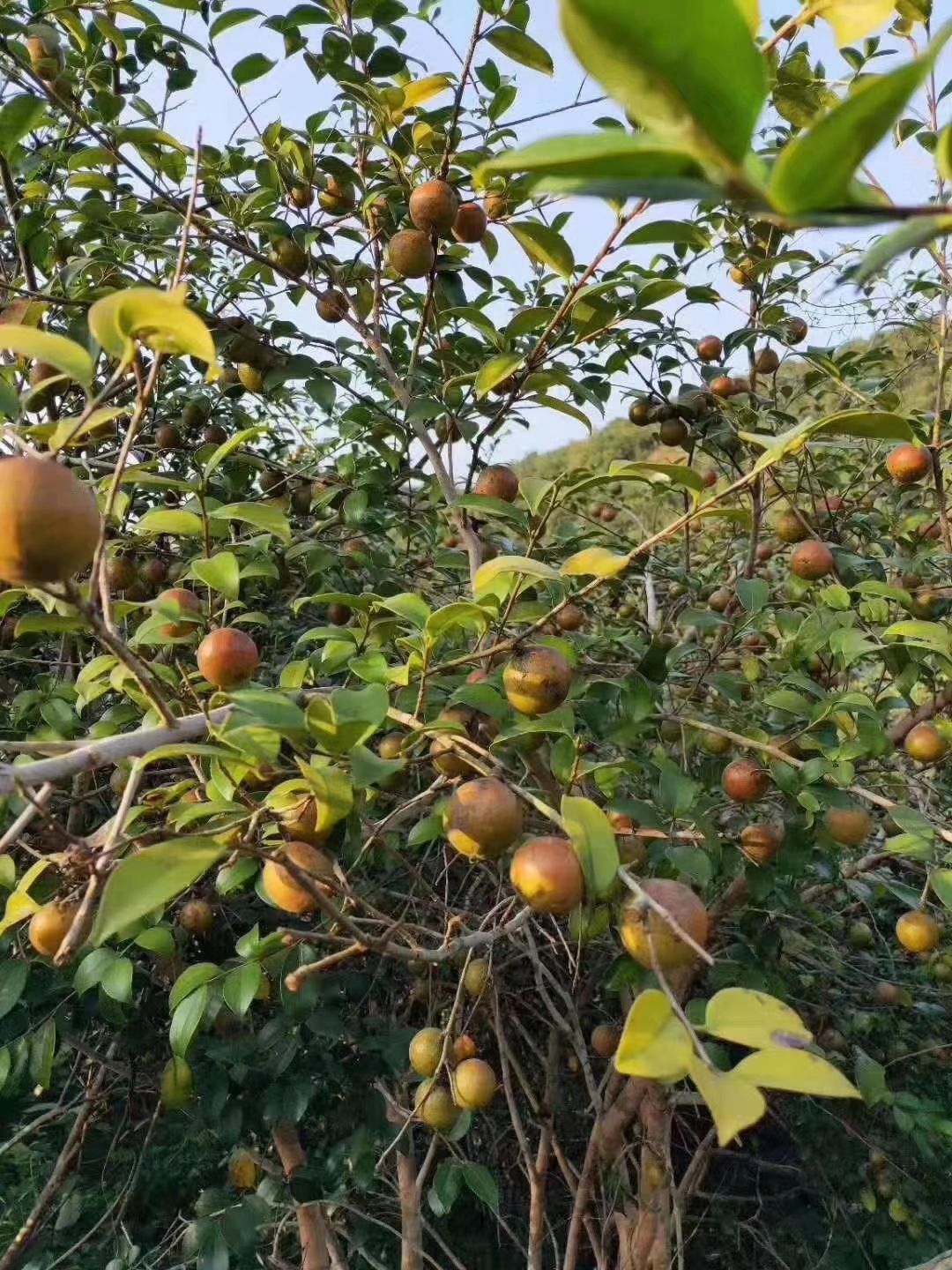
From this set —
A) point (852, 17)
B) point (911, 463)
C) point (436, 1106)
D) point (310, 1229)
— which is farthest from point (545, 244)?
point (310, 1229)

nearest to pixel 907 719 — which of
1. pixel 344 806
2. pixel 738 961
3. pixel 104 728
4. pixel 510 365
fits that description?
pixel 738 961

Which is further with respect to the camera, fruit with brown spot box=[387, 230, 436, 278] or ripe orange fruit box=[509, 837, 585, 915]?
fruit with brown spot box=[387, 230, 436, 278]

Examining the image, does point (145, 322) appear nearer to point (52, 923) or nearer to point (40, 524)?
point (40, 524)

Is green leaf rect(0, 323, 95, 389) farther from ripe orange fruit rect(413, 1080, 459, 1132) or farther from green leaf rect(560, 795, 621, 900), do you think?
ripe orange fruit rect(413, 1080, 459, 1132)

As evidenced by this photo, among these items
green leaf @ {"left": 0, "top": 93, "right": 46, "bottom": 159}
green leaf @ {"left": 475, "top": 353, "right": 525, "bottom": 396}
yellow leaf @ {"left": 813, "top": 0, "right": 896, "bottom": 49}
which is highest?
green leaf @ {"left": 0, "top": 93, "right": 46, "bottom": 159}

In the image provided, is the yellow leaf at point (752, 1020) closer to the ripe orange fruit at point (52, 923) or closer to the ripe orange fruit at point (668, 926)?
the ripe orange fruit at point (668, 926)

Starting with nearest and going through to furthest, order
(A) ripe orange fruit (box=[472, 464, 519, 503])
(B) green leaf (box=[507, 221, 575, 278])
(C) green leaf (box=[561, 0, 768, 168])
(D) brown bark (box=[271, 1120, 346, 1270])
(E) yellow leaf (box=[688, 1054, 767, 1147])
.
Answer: (C) green leaf (box=[561, 0, 768, 168]), (E) yellow leaf (box=[688, 1054, 767, 1147]), (B) green leaf (box=[507, 221, 575, 278]), (A) ripe orange fruit (box=[472, 464, 519, 503]), (D) brown bark (box=[271, 1120, 346, 1270])

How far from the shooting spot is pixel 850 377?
217cm

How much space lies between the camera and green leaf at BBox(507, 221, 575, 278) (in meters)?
1.16

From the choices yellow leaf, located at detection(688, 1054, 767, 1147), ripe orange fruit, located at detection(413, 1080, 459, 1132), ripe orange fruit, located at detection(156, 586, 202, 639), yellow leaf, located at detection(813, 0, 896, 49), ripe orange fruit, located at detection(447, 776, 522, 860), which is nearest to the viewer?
yellow leaf, located at detection(688, 1054, 767, 1147)

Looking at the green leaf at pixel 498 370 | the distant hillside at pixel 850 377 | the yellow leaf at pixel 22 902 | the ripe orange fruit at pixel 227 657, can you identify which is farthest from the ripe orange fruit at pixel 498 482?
the yellow leaf at pixel 22 902

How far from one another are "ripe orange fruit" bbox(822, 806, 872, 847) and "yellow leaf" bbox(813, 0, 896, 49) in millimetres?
815

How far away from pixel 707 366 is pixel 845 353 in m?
0.28

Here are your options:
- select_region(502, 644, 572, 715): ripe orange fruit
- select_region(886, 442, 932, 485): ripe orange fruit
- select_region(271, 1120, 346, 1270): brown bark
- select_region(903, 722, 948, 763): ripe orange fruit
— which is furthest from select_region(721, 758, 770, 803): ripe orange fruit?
select_region(271, 1120, 346, 1270): brown bark
